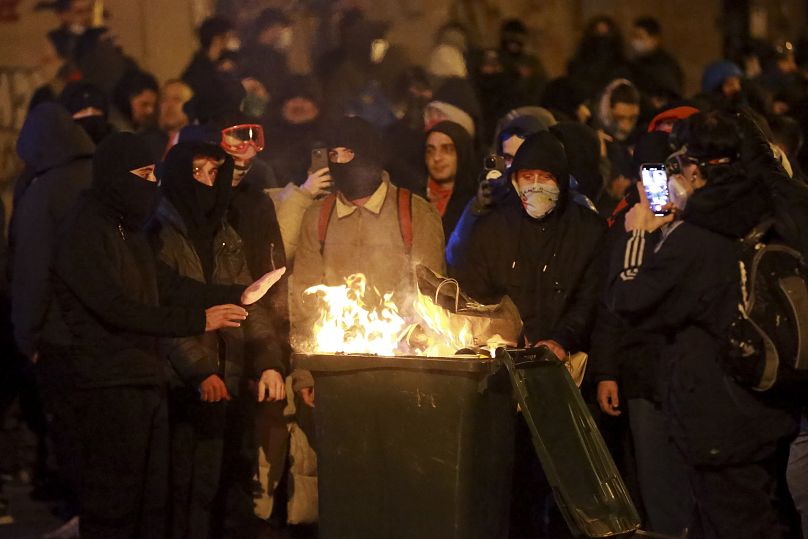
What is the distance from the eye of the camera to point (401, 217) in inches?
354

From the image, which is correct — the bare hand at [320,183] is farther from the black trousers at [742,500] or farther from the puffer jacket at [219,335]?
the black trousers at [742,500]

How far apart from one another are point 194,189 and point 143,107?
12.8 ft

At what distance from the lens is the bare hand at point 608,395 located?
28.7 feet

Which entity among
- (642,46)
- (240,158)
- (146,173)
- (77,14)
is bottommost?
(146,173)

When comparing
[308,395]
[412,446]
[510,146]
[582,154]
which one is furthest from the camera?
[510,146]

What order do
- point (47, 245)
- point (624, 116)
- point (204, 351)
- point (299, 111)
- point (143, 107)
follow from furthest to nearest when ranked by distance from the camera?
point (143, 107), point (624, 116), point (299, 111), point (47, 245), point (204, 351)

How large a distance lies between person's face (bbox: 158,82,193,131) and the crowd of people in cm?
4

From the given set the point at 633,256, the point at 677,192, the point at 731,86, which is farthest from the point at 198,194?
the point at 731,86

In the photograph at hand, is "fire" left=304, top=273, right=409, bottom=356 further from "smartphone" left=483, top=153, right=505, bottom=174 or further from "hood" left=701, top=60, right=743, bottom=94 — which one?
"hood" left=701, top=60, right=743, bottom=94

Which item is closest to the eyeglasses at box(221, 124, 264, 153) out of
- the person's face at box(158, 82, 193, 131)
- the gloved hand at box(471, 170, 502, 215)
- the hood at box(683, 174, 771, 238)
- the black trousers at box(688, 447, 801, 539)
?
the gloved hand at box(471, 170, 502, 215)

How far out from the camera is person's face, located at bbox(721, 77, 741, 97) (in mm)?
13047

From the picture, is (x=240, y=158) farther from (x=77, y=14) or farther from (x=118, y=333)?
(x=77, y=14)

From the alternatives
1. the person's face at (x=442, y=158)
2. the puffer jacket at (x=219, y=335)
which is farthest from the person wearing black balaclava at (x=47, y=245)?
the person's face at (x=442, y=158)

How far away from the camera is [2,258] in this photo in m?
10.1
